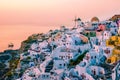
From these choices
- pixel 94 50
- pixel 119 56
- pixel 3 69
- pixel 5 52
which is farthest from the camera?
pixel 5 52

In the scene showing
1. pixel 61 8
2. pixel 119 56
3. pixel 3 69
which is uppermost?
pixel 61 8

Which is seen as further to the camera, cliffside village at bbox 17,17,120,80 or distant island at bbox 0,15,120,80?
distant island at bbox 0,15,120,80

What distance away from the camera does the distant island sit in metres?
17.9

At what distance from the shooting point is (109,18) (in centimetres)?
2281

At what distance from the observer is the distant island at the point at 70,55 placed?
17891 millimetres

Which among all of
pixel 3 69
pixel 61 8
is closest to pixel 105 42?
pixel 61 8

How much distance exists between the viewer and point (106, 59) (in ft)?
59.1

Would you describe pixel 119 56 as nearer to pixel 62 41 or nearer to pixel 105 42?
pixel 105 42

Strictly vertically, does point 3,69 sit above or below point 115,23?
below

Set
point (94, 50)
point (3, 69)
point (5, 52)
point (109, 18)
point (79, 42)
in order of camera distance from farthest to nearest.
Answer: point (5, 52) → point (3, 69) → point (109, 18) → point (79, 42) → point (94, 50)

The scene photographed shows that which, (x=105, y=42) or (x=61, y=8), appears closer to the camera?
(x=105, y=42)

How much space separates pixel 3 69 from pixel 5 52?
8.18ft

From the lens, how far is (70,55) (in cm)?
Result: 2009

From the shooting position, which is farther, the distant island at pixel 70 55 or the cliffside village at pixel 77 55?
the distant island at pixel 70 55
